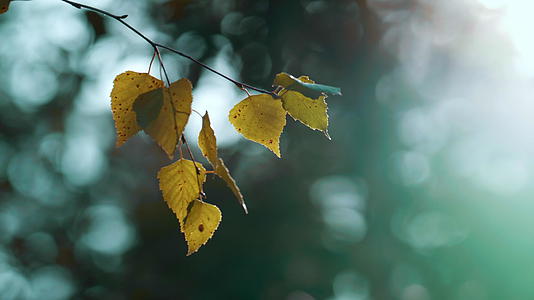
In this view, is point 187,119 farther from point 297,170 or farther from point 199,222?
point 297,170

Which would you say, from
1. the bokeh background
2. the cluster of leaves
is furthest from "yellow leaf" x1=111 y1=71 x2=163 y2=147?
the bokeh background

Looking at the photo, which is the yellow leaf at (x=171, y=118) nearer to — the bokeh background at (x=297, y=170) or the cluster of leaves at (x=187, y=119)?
the cluster of leaves at (x=187, y=119)

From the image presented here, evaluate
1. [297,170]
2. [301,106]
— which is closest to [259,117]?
[301,106]

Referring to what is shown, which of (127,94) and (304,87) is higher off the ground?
(304,87)

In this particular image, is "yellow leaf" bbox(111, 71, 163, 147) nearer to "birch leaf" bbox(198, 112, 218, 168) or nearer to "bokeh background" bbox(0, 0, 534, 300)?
"birch leaf" bbox(198, 112, 218, 168)

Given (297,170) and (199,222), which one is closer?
(199,222)
